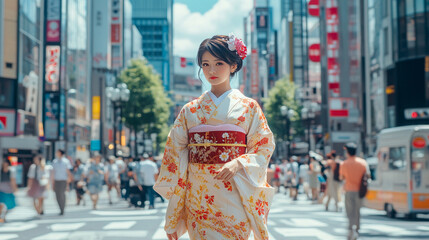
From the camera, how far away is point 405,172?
1691 cm

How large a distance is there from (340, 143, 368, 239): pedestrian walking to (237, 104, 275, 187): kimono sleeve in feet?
21.2

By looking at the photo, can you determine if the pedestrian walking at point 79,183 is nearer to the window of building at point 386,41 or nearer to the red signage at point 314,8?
the window of building at point 386,41

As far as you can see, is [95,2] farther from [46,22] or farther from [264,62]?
[264,62]

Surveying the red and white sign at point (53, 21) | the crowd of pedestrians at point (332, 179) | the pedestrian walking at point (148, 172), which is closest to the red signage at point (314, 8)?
the red and white sign at point (53, 21)

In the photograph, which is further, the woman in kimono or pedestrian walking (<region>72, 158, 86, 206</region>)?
pedestrian walking (<region>72, 158, 86, 206</region>)

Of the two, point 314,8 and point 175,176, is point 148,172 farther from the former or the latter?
point 314,8

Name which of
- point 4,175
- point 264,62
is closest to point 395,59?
point 4,175

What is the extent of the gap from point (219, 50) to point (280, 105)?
5828cm

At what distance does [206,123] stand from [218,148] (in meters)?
0.21

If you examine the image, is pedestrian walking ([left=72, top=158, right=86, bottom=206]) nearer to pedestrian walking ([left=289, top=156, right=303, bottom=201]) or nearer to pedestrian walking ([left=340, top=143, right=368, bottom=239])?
pedestrian walking ([left=289, top=156, right=303, bottom=201])

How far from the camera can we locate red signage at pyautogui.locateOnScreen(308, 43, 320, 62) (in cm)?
6381

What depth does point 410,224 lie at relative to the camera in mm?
15703

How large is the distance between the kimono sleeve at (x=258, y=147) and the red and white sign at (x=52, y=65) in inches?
1613

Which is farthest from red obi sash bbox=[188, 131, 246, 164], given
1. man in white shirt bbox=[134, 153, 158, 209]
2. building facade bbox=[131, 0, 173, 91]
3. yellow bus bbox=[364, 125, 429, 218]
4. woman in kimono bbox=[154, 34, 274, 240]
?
building facade bbox=[131, 0, 173, 91]
